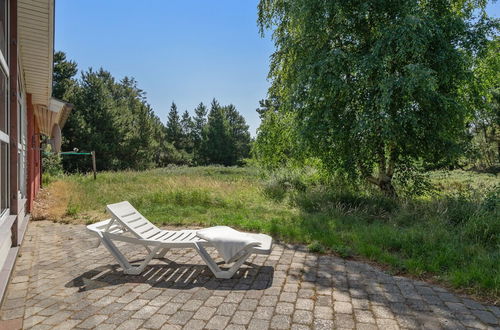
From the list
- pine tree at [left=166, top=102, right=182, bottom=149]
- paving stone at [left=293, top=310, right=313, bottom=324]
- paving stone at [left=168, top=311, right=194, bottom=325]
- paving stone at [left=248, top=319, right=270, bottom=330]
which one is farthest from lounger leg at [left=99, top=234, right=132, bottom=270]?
pine tree at [left=166, top=102, right=182, bottom=149]

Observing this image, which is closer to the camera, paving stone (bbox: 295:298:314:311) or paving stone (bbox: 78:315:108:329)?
paving stone (bbox: 78:315:108:329)

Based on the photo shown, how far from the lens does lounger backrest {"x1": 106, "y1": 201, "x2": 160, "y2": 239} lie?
415 cm

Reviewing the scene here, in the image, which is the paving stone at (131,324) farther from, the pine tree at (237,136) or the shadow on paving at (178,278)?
the pine tree at (237,136)

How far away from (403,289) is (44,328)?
3460 millimetres

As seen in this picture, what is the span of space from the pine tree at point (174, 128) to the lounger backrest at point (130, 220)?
5114 centimetres

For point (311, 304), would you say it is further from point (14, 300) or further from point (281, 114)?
point (281, 114)

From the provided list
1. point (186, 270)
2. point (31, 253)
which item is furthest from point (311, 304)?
point (31, 253)

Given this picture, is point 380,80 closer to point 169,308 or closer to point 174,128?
point 169,308

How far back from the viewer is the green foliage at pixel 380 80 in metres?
7.91

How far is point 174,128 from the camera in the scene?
2232 inches

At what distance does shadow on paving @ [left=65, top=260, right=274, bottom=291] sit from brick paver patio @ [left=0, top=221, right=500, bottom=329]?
0.04 ft

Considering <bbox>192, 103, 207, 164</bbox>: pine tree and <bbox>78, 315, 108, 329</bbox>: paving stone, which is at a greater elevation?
<bbox>192, 103, 207, 164</bbox>: pine tree

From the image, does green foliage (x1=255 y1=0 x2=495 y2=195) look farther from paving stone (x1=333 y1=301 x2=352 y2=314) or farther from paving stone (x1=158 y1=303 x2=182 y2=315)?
paving stone (x1=158 y1=303 x2=182 y2=315)

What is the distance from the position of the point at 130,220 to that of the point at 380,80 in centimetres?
679
